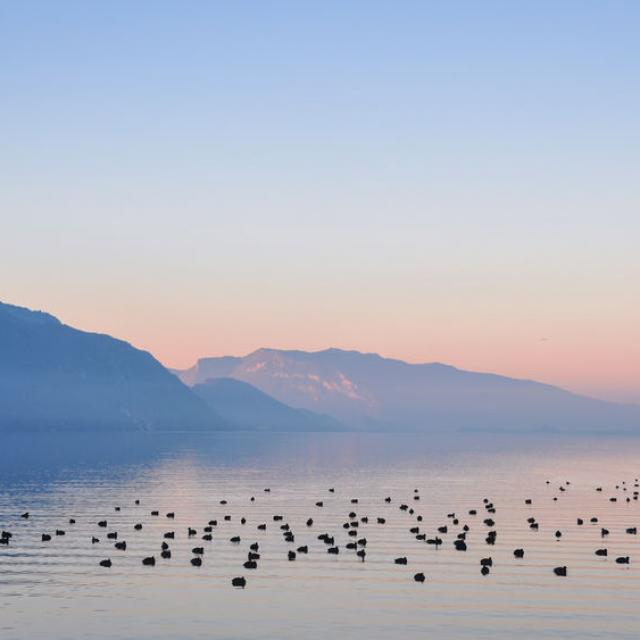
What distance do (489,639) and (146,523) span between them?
56.6 m

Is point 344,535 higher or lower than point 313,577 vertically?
higher

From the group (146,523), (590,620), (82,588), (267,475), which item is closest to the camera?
(590,620)

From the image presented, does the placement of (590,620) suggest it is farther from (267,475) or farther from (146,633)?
(267,475)

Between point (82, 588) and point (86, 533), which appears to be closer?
point (82, 588)

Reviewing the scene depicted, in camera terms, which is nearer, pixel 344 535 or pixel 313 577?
pixel 313 577

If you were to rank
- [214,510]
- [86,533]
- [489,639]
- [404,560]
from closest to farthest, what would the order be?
[489,639], [404,560], [86,533], [214,510]

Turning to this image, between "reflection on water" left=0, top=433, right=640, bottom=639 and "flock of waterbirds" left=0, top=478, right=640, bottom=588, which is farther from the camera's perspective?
"flock of waterbirds" left=0, top=478, right=640, bottom=588

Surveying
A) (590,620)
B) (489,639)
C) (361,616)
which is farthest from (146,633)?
(590,620)

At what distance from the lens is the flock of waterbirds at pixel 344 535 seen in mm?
78875

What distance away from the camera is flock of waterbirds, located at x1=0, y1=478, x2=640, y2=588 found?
78875mm

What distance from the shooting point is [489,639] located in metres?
56.4

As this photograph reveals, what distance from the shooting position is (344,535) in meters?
96.8

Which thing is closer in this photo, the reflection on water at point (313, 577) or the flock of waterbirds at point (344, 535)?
the reflection on water at point (313, 577)

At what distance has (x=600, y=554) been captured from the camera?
8338 cm
